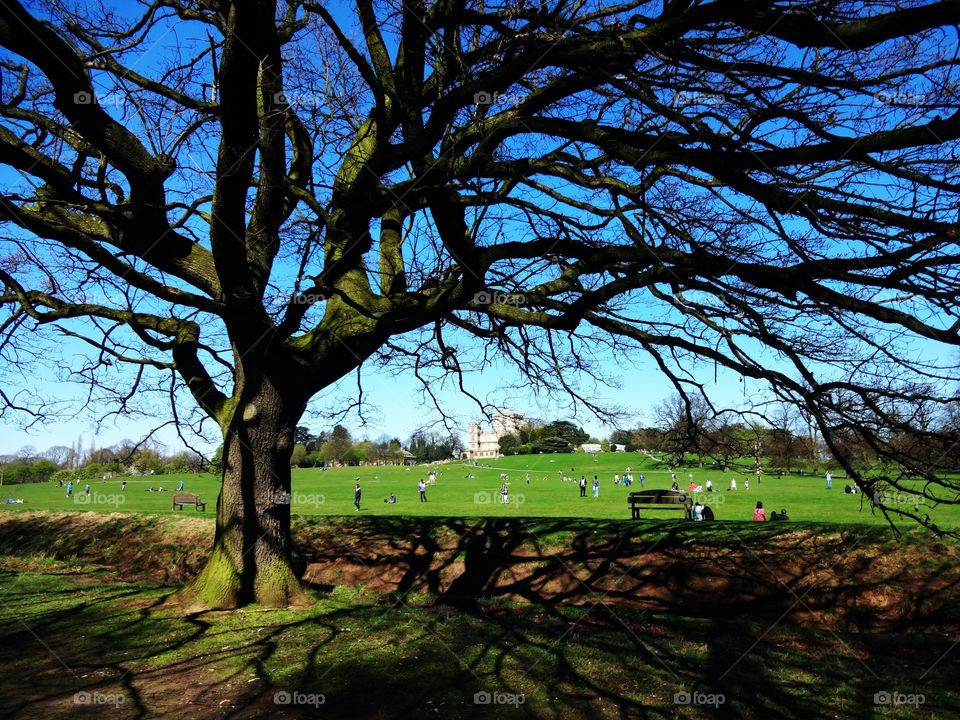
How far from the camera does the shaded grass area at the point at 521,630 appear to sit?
18.3ft

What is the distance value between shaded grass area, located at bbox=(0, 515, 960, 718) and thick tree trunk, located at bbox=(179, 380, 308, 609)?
0.55 m

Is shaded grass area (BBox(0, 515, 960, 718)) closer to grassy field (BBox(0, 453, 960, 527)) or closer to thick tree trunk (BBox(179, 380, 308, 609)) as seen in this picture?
thick tree trunk (BBox(179, 380, 308, 609))

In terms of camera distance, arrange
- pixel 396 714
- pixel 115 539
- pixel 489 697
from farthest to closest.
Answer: pixel 115 539 < pixel 489 697 < pixel 396 714

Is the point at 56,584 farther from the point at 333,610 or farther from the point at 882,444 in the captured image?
the point at 882,444

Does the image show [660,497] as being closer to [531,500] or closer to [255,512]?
[255,512]

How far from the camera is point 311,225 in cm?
758

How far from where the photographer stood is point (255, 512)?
9.02m

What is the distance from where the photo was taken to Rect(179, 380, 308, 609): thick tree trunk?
8.84m

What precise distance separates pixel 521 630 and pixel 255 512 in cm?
394

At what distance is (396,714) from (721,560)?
7442 millimetres

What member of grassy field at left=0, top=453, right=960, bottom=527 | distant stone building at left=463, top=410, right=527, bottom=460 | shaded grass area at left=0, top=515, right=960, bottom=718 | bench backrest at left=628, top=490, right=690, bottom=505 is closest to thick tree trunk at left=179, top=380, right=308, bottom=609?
shaded grass area at left=0, top=515, right=960, bottom=718

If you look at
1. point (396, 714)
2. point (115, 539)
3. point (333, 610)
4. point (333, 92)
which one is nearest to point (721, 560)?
point (333, 610)

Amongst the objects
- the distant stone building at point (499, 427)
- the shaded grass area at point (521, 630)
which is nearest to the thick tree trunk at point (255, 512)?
the shaded grass area at point (521, 630)

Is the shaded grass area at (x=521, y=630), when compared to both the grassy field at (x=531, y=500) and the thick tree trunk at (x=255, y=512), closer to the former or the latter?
the thick tree trunk at (x=255, y=512)
